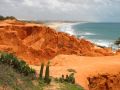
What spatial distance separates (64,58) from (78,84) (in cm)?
793

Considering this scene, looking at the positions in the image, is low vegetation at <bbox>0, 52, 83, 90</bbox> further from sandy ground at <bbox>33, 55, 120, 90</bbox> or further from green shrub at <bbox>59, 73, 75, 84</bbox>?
sandy ground at <bbox>33, 55, 120, 90</bbox>

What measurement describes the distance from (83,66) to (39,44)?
9.79 metres

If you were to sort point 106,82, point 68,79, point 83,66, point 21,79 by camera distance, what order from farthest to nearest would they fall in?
point 83,66, point 106,82, point 68,79, point 21,79

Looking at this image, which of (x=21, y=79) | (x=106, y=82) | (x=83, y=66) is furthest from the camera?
(x=83, y=66)

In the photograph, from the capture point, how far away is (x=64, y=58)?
31.8 metres

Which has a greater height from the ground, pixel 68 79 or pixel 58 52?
pixel 58 52

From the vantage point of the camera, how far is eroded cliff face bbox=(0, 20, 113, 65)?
33844 millimetres

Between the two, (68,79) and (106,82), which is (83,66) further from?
(68,79)

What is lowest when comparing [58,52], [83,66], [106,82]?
[106,82]

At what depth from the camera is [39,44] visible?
37656mm

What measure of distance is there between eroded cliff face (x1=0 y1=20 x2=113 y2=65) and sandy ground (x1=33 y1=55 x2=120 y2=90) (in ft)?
8.86

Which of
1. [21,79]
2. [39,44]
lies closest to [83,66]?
[21,79]

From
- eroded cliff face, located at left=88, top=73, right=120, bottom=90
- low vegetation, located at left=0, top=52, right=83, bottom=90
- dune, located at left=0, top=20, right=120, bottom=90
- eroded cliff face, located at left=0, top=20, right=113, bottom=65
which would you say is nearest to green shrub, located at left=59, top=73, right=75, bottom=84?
low vegetation, located at left=0, top=52, right=83, bottom=90

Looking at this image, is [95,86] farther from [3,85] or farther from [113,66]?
[3,85]
